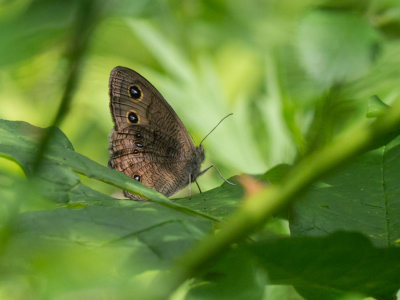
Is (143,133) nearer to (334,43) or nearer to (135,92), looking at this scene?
(135,92)

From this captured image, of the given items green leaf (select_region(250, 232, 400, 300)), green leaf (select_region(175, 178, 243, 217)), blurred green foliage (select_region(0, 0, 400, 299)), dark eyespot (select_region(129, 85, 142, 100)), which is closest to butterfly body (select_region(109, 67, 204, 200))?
dark eyespot (select_region(129, 85, 142, 100))

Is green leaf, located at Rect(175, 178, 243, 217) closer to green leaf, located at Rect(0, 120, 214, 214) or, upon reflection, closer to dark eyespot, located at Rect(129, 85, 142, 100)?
green leaf, located at Rect(0, 120, 214, 214)

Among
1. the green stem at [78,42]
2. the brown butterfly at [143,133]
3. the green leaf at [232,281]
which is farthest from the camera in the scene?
the brown butterfly at [143,133]

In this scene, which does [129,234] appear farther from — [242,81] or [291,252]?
[242,81]

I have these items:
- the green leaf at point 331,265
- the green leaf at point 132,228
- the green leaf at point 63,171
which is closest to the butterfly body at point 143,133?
the green leaf at point 63,171

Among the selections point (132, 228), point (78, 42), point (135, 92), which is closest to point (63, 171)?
point (132, 228)

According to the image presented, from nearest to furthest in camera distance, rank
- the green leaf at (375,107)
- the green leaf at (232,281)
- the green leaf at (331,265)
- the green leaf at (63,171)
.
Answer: the green leaf at (232,281) < the green leaf at (331,265) < the green leaf at (63,171) < the green leaf at (375,107)

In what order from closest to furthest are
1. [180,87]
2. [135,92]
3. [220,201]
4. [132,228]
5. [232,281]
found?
[232,281], [132,228], [220,201], [135,92], [180,87]

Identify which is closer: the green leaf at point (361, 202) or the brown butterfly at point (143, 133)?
the green leaf at point (361, 202)

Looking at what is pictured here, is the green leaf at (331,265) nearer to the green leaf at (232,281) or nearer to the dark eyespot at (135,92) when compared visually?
the green leaf at (232,281)
